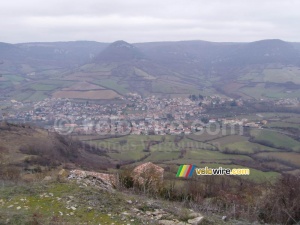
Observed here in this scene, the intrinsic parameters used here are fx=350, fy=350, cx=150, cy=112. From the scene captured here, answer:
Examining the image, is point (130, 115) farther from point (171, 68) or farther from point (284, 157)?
point (171, 68)

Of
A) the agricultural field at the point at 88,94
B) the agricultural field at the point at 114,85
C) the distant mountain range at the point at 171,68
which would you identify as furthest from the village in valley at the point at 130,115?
the distant mountain range at the point at 171,68

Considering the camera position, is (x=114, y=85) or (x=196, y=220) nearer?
(x=196, y=220)

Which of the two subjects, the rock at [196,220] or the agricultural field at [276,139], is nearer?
the rock at [196,220]

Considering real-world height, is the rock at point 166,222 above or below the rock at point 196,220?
below

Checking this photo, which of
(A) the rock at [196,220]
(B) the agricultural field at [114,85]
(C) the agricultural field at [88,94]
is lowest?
(C) the agricultural field at [88,94]

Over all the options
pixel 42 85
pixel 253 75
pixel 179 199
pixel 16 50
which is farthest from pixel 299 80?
pixel 16 50

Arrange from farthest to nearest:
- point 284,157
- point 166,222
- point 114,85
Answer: point 114,85 < point 284,157 < point 166,222

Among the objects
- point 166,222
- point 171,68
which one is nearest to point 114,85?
point 171,68

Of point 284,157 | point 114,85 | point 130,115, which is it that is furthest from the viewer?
point 114,85

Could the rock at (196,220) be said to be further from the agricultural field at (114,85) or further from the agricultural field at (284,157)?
the agricultural field at (114,85)

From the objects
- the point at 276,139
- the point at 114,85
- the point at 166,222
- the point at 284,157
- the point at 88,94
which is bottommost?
the point at 284,157
